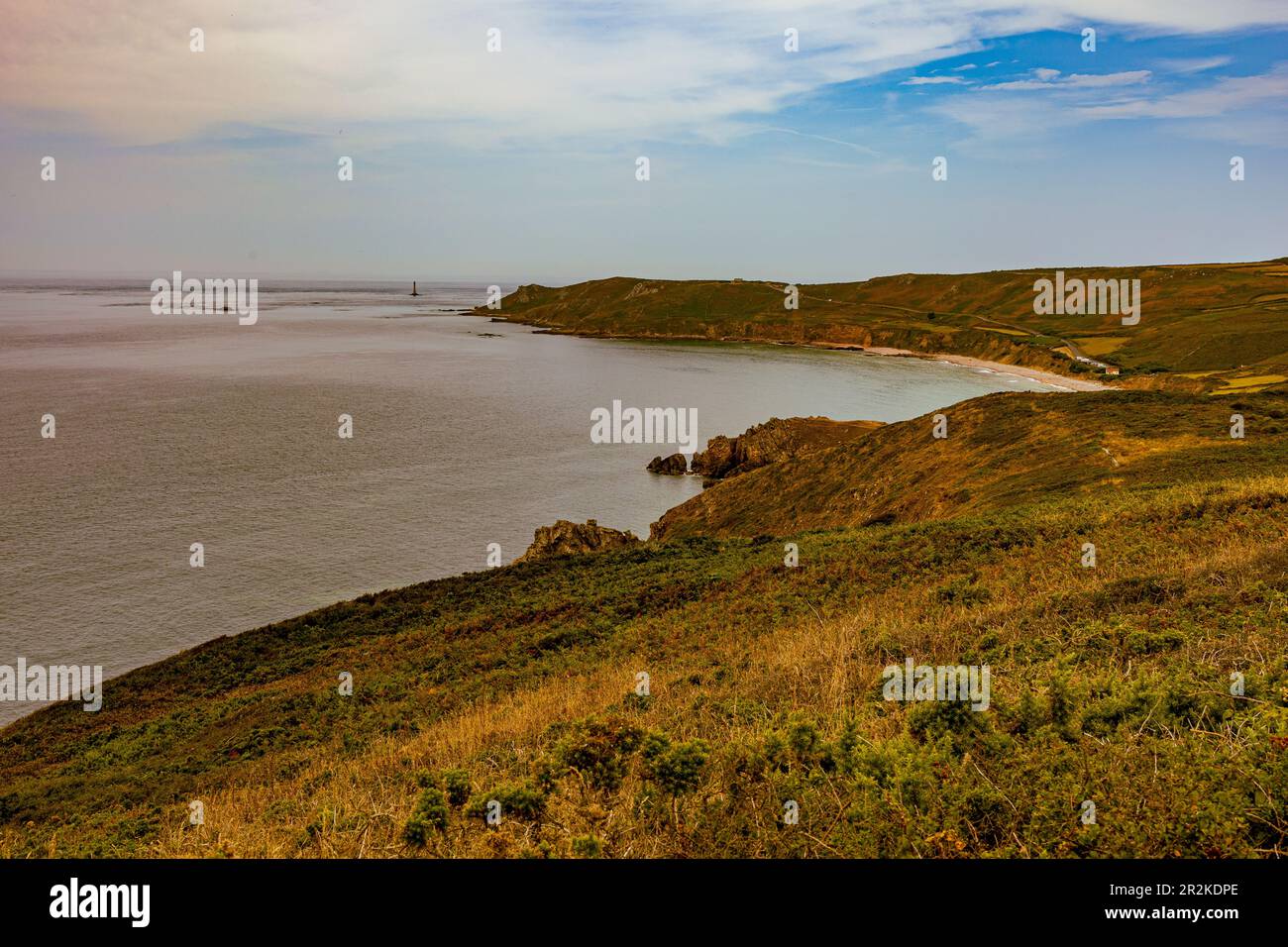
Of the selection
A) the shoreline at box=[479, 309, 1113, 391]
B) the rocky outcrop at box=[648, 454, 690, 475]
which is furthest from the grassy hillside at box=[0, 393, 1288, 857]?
the shoreline at box=[479, 309, 1113, 391]

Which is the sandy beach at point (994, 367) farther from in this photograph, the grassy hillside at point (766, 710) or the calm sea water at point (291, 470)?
the grassy hillside at point (766, 710)

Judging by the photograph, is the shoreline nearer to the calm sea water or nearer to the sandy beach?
the sandy beach

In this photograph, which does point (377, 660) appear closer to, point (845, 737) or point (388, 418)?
point (845, 737)

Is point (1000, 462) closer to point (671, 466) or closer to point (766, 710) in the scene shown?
point (766, 710)

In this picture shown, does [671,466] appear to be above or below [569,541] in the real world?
above

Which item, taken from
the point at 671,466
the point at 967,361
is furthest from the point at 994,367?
the point at 671,466
